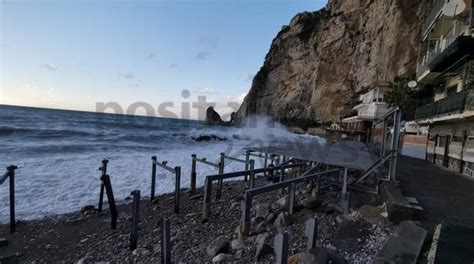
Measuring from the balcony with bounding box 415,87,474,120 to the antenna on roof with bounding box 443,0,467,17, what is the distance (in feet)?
14.2

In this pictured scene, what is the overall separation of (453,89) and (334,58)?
43.3 metres

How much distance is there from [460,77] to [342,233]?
45.5ft

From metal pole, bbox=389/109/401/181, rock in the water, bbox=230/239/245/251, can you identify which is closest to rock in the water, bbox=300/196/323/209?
metal pole, bbox=389/109/401/181

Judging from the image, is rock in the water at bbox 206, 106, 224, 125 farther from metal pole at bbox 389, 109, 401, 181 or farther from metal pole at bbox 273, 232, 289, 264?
metal pole at bbox 273, 232, 289, 264

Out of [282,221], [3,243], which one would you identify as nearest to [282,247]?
[282,221]

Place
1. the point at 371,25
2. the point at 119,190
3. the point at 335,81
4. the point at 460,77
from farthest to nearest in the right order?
1. the point at 335,81
2. the point at 371,25
3. the point at 460,77
4. the point at 119,190

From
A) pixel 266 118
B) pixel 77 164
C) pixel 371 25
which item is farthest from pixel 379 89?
pixel 266 118

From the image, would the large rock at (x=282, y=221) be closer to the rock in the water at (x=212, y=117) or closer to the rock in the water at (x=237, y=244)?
the rock in the water at (x=237, y=244)

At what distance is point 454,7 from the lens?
46.0 feet

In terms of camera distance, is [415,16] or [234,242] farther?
[415,16]

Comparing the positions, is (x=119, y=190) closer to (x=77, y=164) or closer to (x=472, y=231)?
(x=77, y=164)

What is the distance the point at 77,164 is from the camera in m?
16.0

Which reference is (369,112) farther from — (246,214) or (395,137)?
(246,214)

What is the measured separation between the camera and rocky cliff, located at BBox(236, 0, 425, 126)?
Answer: 3953 centimetres
